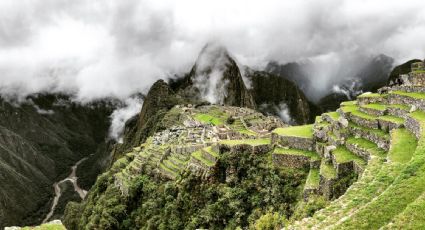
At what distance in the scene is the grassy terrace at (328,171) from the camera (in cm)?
2912

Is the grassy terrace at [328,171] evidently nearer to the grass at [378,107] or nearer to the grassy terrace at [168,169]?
the grass at [378,107]

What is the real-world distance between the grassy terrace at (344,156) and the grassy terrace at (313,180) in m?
2.33

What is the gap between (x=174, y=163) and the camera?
59.1 meters

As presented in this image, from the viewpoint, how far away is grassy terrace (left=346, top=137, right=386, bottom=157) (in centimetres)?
2748

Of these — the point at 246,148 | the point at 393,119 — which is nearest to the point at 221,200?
the point at 246,148

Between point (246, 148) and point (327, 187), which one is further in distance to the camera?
point (246, 148)

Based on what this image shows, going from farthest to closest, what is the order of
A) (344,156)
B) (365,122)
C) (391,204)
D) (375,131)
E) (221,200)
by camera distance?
(221,200), (365,122), (375,131), (344,156), (391,204)

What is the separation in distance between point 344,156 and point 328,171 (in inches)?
62.1

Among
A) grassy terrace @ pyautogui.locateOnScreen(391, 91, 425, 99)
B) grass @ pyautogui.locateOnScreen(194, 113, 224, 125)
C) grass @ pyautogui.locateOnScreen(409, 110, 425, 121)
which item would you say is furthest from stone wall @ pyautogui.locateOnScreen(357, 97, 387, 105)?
grass @ pyautogui.locateOnScreen(194, 113, 224, 125)

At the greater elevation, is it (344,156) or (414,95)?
(414,95)

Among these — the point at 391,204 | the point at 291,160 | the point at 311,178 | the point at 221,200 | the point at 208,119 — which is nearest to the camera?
the point at 391,204

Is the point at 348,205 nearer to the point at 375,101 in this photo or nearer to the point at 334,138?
the point at 334,138

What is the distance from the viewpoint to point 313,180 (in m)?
31.8

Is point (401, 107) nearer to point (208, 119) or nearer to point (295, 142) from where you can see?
point (295, 142)
